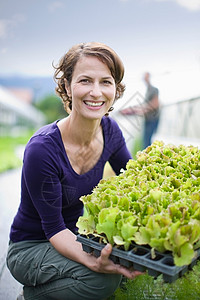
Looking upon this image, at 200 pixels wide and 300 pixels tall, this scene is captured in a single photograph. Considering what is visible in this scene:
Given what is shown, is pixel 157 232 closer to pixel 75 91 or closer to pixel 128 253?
pixel 128 253

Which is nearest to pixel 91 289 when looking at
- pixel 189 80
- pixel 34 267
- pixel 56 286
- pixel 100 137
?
pixel 56 286

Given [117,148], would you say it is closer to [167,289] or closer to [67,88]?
[67,88]

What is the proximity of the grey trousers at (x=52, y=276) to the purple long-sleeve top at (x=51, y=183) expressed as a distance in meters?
0.08

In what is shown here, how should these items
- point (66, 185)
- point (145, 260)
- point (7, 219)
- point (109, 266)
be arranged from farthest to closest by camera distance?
point (7, 219) < point (66, 185) < point (109, 266) < point (145, 260)

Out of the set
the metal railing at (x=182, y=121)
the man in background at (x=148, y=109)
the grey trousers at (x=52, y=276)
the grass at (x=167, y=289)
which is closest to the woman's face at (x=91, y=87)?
the grey trousers at (x=52, y=276)

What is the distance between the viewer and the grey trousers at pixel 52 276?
60.6 inches

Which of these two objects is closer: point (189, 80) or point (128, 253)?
point (128, 253)

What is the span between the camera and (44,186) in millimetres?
1626

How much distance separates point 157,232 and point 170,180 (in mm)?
405

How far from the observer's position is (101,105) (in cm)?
174

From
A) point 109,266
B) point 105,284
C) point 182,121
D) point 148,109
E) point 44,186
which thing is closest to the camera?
point 109,266

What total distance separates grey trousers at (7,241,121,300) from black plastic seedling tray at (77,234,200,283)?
37cm

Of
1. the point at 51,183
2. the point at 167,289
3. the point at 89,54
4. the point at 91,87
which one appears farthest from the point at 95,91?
the point at 167,289

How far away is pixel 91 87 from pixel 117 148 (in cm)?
55
